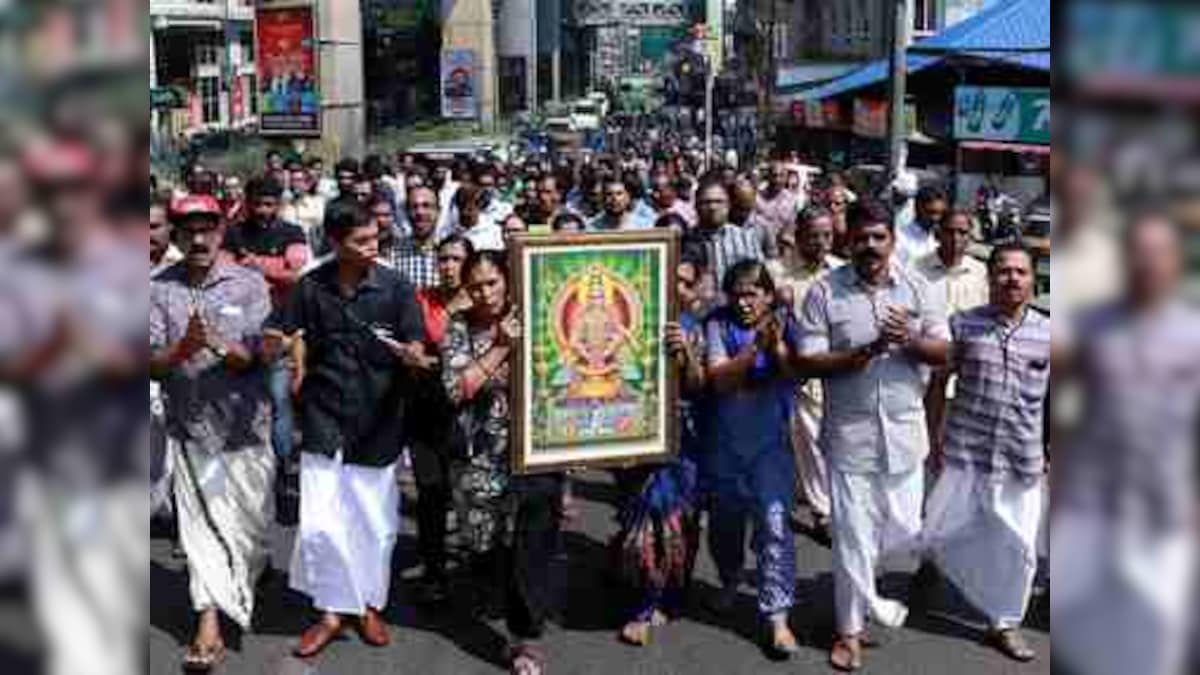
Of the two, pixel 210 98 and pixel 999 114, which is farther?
pixel 210 98

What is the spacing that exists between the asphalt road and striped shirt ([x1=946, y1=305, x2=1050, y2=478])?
0.69 metres

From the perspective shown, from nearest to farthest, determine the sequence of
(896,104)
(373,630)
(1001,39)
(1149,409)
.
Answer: (1149,409) < (373,630) < (896,104) < (1001,39)

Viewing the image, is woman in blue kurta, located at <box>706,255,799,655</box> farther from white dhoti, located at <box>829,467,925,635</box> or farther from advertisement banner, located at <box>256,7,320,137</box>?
advertisement banner, located at <box>256,7,320,137</box>

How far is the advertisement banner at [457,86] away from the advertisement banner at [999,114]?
623 inches

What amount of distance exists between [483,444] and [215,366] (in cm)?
91

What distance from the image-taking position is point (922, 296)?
4910mm

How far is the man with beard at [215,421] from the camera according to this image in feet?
15.7

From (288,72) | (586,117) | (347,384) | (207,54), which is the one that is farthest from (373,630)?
(586,117)

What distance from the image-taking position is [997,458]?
489 cm

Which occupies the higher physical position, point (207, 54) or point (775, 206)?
point (207, 54)

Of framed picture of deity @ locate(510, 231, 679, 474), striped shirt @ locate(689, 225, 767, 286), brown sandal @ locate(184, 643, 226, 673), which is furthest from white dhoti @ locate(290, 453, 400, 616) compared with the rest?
striped shirt @ locate(689, 225, 767, 286)

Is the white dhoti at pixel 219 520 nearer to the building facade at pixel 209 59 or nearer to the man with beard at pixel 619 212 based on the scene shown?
the man with beard at pixel 619 212

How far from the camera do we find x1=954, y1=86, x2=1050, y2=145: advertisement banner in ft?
62.6

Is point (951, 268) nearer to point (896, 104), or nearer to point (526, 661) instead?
point (526, 661)
